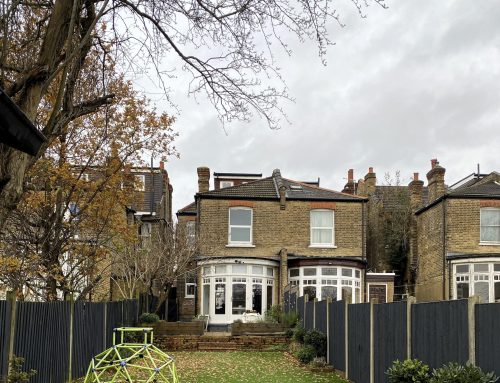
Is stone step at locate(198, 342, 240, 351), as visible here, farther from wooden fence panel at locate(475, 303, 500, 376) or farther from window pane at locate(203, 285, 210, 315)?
wooden fence panel at locate(475, 303, 500, 376)

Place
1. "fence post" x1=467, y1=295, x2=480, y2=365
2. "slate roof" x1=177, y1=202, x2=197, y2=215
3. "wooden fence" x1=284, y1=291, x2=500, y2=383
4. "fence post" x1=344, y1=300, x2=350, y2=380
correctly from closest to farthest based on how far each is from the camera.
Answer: "wooden fence" x1=284, y1=291, x2=500, y2=383 → "fence post" x1=467, y1=295, x2=480, y2=365 → "fence post" x1=344, y1=300, x2=350, y2=380 → "slate roof" x1=177, y1=202, x2=197, y2=215

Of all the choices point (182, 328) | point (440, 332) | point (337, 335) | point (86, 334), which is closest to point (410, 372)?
point (440, 332)

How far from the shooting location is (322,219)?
3503 cm

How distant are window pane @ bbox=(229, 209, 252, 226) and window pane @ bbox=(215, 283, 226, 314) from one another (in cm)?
329

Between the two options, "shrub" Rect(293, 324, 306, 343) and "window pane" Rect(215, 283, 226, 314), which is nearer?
"shrub" Rect(293, 324, 306, 343)

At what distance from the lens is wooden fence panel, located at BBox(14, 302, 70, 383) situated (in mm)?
11156

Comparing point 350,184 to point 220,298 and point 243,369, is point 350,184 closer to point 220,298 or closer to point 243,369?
point 220,298

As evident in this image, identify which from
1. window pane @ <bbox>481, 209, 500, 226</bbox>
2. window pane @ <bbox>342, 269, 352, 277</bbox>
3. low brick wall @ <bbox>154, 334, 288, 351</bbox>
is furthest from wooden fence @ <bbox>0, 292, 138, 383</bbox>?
window pane @ <bbox>481, 209, 500, 226</bbox>

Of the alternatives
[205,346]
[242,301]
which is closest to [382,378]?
[205,346]

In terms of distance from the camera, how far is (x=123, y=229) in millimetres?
19375

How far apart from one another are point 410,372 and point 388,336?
240cm

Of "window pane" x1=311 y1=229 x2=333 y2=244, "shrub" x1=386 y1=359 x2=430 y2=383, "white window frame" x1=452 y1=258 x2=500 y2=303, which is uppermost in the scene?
"window pane" x1=311 y1=229 x2=333 y2=244

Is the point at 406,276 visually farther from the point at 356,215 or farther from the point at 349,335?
the point at 349,335

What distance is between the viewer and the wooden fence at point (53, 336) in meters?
10.4
